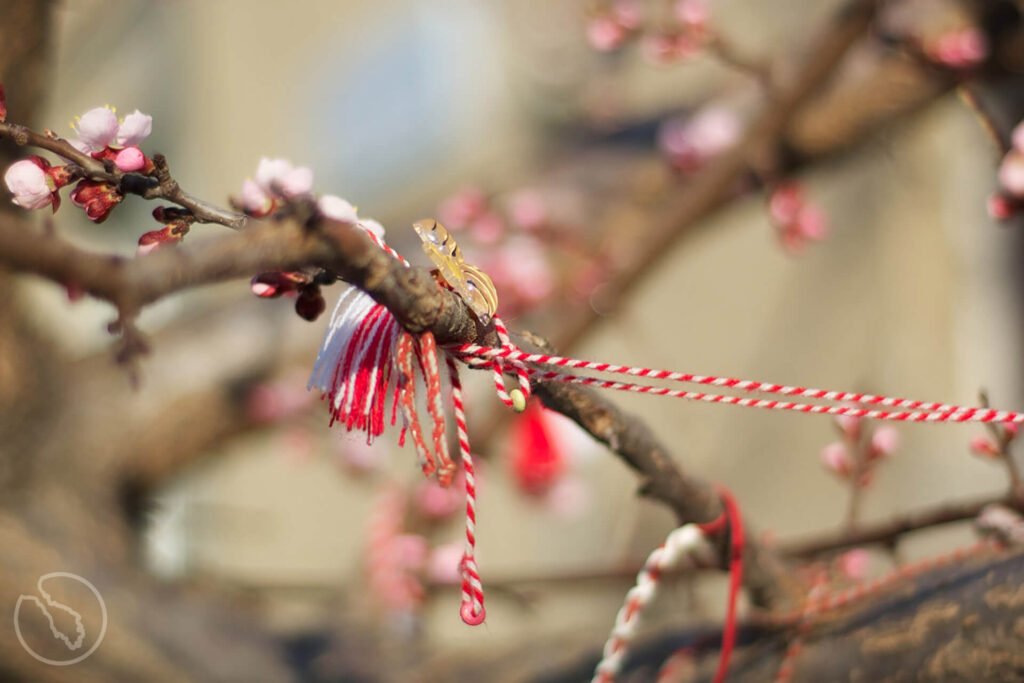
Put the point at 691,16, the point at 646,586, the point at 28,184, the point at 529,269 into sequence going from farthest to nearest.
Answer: the point at 529,269, the point at 691,16, the point at 646,586, the point at 28,184

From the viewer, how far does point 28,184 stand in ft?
1.45

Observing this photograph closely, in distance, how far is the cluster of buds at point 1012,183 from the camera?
0.67 meters

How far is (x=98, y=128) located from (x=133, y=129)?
2cm

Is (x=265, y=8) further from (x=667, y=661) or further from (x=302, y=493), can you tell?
(x=667, y=661)

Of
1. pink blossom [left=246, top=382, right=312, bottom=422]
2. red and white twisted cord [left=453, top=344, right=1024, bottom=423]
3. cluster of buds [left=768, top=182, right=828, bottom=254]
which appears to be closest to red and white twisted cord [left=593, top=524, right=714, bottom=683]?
red and white twisted cord [left=453, top=344, right=1024, bottom=423]

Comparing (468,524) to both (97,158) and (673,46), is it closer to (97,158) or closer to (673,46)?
(97,158)

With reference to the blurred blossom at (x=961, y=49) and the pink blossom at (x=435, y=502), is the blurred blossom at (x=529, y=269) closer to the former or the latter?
the pink blossom at (x=435, y=502)

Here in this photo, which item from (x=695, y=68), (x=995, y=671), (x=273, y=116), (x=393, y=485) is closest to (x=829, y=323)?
(x=695, y=68)

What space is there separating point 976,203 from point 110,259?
2.40m

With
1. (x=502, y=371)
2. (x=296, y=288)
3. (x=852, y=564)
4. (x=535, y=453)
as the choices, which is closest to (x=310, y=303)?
(x=296, y=288)

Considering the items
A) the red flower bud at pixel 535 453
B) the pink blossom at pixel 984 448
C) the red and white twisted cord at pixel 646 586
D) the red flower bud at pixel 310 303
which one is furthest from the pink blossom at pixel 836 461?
the red flower bud at pixel 535 453

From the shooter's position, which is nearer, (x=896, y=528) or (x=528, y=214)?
(x=896, y=528)

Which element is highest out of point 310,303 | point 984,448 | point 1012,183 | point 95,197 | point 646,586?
point 95,197

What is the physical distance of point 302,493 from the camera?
282 centimetres
